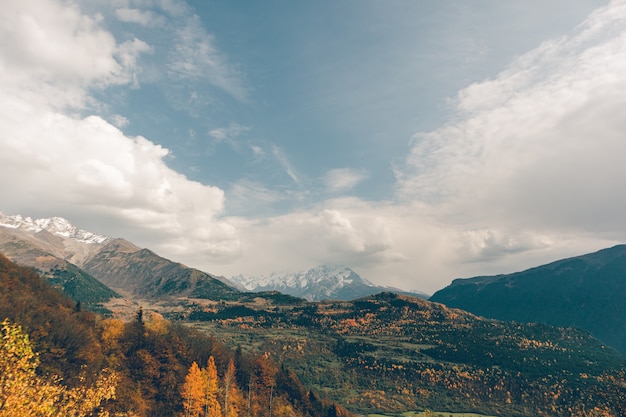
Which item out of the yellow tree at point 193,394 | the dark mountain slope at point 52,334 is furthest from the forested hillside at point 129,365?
the yellow tree at point 193,394

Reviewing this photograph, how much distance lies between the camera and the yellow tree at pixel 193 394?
137250 mm

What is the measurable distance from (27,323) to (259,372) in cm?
11886

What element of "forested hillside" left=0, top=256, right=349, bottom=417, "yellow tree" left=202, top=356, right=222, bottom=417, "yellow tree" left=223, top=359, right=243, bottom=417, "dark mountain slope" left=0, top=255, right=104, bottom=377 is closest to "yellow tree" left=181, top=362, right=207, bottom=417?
"forested hillside" left=0, top=256, right=349, bottom=417

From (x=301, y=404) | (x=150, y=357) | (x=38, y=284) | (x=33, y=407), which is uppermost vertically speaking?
(x=38, y=284)

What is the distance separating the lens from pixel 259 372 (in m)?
196

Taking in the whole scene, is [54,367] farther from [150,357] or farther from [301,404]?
[301,404]

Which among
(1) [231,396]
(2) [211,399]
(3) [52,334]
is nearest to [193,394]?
(2) [211,399]

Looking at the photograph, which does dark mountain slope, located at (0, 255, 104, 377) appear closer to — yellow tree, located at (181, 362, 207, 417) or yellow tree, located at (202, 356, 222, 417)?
yellow tree, located at (181, 362, 207, 417)

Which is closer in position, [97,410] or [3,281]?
[97,410]

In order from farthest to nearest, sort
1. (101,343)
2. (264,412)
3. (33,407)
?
(264,412) → (101,343) → (33,407)

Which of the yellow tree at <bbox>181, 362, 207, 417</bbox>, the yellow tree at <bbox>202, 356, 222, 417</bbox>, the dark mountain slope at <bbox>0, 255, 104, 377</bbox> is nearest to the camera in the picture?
the dark mountain slope at <bbox>0, 255, 104, 377</bbox>

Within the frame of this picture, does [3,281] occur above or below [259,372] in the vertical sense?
above

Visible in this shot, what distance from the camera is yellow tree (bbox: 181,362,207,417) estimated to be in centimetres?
13725

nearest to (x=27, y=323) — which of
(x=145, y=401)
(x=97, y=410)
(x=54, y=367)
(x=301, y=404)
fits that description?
(x=54, y=367)
